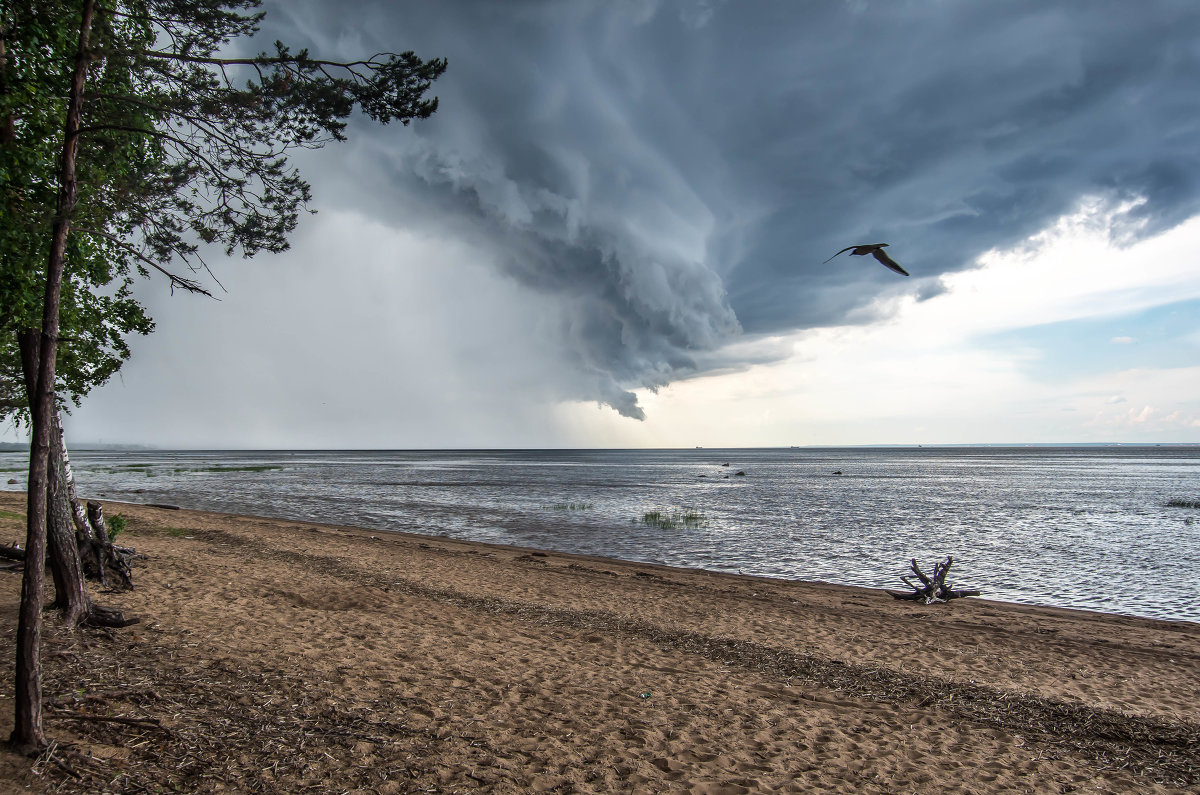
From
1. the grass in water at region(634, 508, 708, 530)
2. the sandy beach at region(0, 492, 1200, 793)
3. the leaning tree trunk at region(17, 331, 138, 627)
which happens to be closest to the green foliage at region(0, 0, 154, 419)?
the leaning tree trunk at region(17, 331, 138, 627)

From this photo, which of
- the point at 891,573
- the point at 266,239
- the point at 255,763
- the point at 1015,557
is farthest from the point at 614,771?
the point at 1015,557

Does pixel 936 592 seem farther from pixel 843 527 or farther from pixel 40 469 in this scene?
pixel 40 469

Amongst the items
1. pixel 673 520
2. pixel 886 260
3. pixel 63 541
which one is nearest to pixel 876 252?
pixel 886 260

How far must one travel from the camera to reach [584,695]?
8.88 m

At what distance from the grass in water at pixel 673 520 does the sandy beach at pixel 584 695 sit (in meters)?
20.0

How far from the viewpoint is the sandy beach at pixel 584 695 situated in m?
6.43

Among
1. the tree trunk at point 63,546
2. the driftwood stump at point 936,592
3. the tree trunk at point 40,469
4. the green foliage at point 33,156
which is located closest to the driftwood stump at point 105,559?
the tree trunk at point 63,546

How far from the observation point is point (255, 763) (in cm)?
613

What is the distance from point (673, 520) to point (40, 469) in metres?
34.6

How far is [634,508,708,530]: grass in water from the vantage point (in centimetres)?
3606

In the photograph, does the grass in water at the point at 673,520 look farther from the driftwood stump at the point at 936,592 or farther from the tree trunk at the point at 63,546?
the tree trunk at the point at 63,546

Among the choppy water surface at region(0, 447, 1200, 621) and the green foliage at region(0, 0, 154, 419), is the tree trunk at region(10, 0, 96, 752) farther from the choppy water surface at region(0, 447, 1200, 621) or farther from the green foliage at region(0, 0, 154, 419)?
the choppy water surface at region(0, 447, 1200, 621)

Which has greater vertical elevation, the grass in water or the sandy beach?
the sandy beach

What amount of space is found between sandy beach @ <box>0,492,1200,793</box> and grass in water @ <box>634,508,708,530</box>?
1995 centimetres
